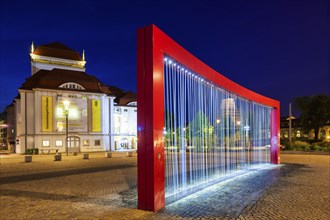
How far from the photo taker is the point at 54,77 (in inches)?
1804

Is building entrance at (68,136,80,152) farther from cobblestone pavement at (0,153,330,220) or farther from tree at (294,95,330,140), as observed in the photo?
tree at (294,95,330,140)

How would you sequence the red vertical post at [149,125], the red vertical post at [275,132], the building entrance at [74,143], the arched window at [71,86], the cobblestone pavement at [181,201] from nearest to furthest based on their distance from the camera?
the cobblestone pavement at [181,201], the red vertical post at [149,125], the red vertical post at [275,132], the arched window at [71,86], the building entrance at [74,143]

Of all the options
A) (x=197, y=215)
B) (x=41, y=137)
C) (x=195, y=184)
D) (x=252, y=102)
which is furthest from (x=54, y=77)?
(x=197, y=215)

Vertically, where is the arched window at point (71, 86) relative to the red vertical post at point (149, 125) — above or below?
above

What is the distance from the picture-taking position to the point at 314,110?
55719 millimetres

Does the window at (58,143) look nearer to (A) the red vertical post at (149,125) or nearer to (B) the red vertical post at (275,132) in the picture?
(B) the red vertical post at (275,132)

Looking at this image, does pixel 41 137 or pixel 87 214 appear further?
pixel 41 137

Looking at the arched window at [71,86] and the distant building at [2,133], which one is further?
the distant building at [2,133]

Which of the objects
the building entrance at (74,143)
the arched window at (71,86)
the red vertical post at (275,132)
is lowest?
the building entrance at (74,143)

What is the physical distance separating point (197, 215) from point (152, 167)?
5.27 feet

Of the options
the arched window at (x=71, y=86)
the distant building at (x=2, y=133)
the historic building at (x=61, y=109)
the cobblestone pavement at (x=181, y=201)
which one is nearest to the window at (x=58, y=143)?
the historic building at (x=61, y=109)

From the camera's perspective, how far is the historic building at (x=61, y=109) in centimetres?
4406

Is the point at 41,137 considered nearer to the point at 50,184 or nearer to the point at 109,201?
the point at 50,184

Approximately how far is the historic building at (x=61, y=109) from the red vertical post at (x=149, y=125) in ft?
108
